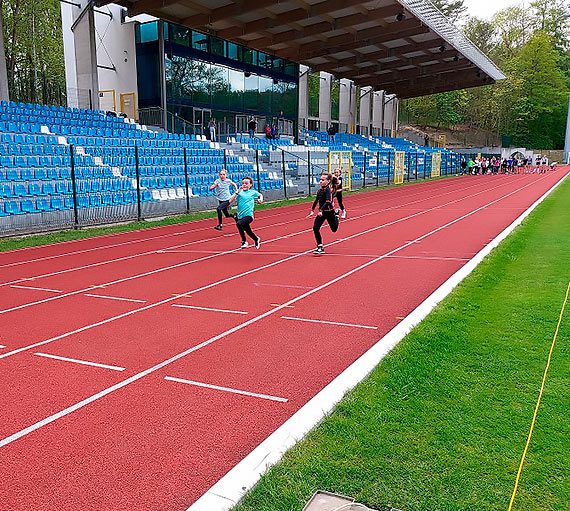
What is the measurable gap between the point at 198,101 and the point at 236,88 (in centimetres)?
427

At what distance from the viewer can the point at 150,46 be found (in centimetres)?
3041

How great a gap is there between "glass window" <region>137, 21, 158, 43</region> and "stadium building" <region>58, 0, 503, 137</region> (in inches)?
2.1

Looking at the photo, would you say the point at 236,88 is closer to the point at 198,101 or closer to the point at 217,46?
the point at 217,46

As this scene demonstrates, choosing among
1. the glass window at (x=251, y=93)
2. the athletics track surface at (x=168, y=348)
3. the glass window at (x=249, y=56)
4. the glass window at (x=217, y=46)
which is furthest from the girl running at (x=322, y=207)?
the glass window at (x=249, y=56)

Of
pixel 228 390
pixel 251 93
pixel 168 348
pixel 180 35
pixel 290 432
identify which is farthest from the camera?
pixel 251 93

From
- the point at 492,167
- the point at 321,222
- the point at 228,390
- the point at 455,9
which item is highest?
the point at 455,9

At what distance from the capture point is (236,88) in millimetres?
36031

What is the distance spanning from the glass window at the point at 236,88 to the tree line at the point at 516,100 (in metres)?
58.3

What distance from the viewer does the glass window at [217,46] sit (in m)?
33.6

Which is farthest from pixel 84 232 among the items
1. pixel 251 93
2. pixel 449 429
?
pixel 251 93

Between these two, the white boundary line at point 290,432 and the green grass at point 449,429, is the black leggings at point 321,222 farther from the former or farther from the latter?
the white boundary line at point 290,432

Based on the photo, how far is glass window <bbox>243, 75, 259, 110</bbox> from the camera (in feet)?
121

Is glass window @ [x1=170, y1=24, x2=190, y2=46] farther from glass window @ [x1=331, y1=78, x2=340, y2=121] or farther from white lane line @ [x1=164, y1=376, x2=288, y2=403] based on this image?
white lane line @ [x1=164, y1=376, x2=288, y2=403]

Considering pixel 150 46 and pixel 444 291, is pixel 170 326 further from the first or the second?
pixel 150 46
